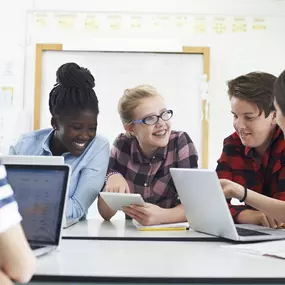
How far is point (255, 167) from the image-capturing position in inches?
76.2

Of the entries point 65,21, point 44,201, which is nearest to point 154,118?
point 44,201

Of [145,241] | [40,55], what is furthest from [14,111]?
[145,241]

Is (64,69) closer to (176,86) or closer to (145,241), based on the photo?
(145,241)

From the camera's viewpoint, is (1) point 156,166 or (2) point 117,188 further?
(1) point 156,166

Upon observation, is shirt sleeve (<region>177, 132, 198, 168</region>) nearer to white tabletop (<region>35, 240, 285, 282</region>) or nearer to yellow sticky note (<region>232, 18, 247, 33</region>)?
white tabletop (<region>35, 240, 285, 282</region>)

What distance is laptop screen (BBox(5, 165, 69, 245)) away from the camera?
119 cm

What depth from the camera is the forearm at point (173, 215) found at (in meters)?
1.80

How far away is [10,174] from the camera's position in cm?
122

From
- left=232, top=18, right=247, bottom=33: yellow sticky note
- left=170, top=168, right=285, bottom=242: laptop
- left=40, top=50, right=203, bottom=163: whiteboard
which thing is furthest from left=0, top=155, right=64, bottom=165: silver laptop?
left=232, top=18, right=247, bottom=33: yellow sticky note

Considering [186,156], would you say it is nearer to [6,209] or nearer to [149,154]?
[149,154]

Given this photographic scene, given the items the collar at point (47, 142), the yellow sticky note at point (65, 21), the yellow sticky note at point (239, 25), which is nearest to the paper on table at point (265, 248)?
the collar at point (47, 142)

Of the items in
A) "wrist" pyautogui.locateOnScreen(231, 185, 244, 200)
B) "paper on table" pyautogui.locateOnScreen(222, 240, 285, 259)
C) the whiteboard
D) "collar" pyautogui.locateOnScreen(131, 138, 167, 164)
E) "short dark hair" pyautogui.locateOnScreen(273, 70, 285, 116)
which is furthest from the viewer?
the whiteboard

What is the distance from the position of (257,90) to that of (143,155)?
1.91 ft

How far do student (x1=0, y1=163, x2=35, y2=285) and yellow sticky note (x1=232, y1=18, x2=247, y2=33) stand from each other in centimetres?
296
